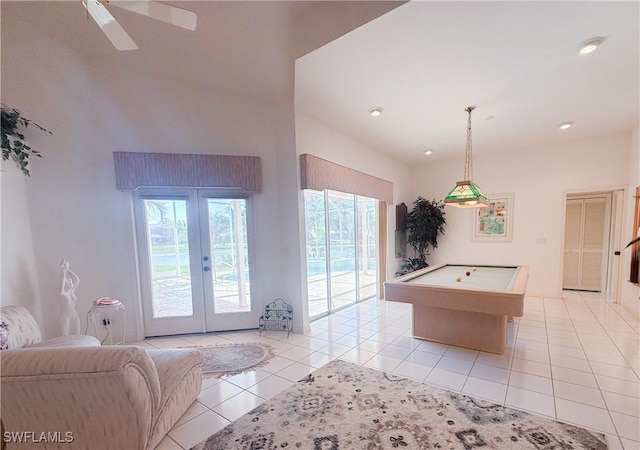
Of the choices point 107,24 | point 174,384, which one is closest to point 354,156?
point 107,24

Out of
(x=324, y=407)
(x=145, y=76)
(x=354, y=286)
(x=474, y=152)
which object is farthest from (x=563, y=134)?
(x=145, y=76)

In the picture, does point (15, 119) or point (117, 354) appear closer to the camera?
point (117, 354)

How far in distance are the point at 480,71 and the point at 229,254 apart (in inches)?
149

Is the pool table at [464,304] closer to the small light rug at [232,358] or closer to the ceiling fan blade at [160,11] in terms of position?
the small light rug at [232,358]

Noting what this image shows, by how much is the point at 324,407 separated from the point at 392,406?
55 cm

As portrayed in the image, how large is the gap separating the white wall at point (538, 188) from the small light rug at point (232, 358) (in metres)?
4.94

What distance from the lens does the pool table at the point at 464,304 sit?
8.32 feet

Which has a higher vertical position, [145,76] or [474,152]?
[145,76]

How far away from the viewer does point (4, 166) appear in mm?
2514

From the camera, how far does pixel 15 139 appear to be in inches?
103

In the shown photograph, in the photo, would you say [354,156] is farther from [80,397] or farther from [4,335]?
[4,335]

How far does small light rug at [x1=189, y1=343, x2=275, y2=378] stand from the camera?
2.71m

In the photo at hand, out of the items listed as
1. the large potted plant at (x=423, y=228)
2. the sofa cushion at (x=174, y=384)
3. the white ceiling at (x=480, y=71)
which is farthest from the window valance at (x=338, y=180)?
the sofa cushion at (x=174, y=384)

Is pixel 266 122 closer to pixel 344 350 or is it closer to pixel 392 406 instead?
pixel 344 350
